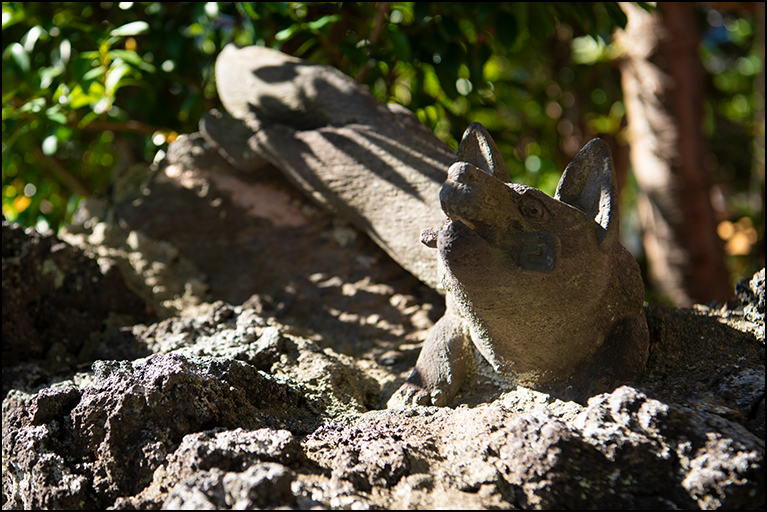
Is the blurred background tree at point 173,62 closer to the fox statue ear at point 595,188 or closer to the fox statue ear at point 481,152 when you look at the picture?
the fox statue ear at point 481,152

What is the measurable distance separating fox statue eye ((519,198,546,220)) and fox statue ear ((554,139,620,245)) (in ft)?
0.57

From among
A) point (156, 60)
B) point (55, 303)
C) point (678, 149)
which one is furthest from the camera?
point (678, 149)

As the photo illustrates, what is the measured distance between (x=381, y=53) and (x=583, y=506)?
2383 millimetres

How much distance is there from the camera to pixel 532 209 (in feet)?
5.01

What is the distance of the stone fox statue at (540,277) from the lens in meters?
1.45

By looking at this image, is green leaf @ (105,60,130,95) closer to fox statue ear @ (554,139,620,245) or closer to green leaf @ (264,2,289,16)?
green leaf @ (264,2,289,16)

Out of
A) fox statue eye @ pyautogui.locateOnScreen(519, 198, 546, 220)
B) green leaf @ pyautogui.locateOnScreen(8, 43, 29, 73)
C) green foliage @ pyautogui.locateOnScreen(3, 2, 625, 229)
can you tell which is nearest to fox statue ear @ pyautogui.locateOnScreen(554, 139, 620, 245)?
fox statue eye @ pyautogui.locateOnScreen(519, 198, 546, 220)

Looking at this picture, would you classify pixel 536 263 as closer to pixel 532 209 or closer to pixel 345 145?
pixel 532 209

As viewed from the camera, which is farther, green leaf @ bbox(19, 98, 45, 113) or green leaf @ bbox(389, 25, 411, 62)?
green leaf @ bbox(389, 25, 411, 62)

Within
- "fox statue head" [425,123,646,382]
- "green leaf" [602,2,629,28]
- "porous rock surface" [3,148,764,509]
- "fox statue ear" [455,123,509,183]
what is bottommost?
"porous rock surface" [3,148,764,509]

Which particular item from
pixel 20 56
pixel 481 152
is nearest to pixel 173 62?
pixel 20 56

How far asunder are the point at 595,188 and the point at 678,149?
2862 mm

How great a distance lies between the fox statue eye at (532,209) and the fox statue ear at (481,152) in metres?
0.16

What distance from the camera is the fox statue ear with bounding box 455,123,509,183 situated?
5.43 ft
